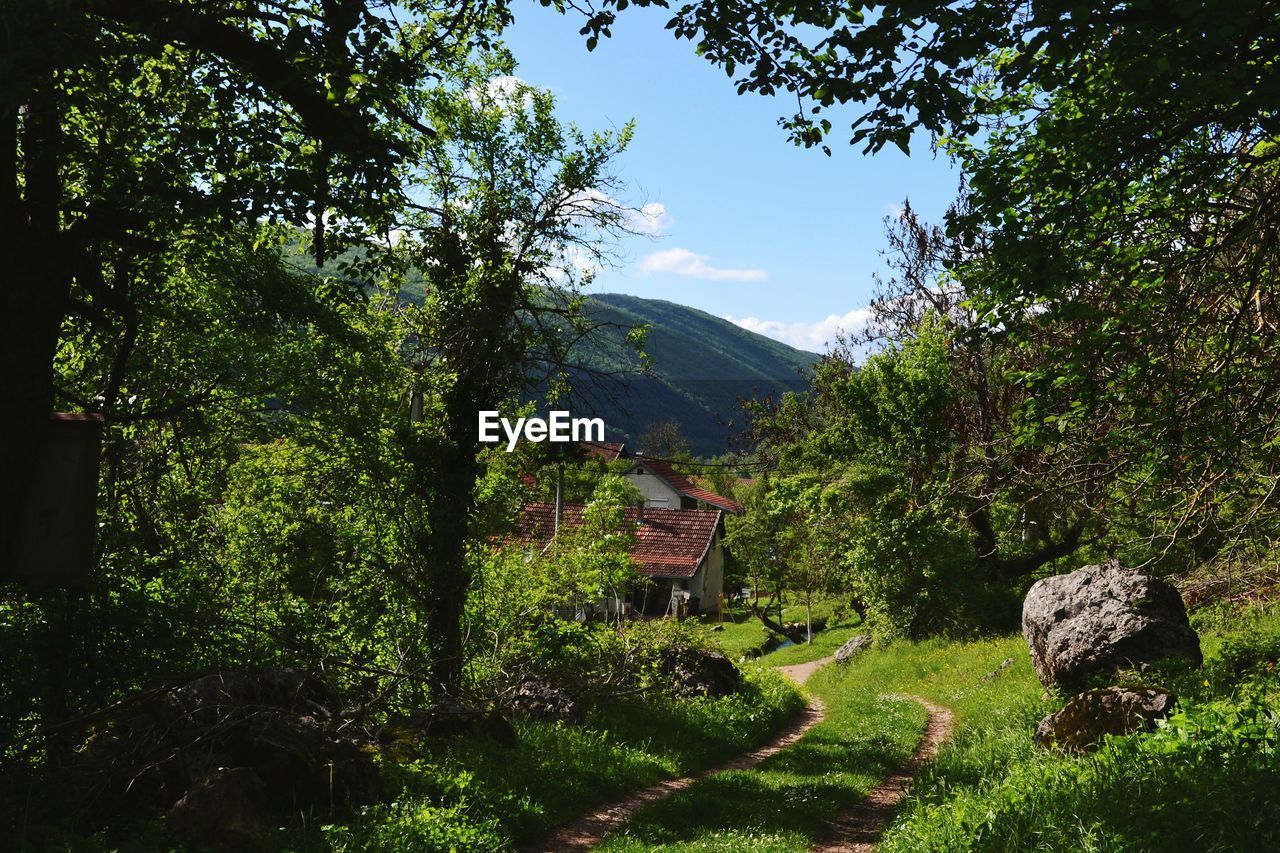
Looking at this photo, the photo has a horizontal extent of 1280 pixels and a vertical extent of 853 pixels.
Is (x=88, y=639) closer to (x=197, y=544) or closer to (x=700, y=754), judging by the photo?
(x=197, y=544)

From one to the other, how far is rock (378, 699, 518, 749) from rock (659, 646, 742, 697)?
21.0 ft

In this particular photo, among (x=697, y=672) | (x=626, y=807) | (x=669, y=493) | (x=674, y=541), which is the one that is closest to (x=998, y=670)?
(x=697, y=672)

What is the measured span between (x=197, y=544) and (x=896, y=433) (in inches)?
836

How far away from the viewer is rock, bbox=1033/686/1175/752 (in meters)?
9.68

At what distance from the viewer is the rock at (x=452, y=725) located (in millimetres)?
12156

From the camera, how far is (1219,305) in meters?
10.2

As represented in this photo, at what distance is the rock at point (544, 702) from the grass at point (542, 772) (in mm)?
354

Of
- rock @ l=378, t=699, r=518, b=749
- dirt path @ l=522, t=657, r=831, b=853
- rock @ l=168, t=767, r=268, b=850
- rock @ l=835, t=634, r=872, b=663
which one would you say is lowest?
rock @ l=835, t=634, r=872, b=663

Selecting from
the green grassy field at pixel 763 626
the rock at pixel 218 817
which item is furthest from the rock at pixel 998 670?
the green grassy field at pixel 763 626

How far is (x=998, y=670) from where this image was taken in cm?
2025

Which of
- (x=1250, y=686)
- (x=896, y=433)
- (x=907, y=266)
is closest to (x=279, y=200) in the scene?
(x=1250, y=686)

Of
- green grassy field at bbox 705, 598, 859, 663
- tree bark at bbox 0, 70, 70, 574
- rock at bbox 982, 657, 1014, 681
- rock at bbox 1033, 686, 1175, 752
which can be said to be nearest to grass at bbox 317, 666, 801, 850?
tree bark at bbox 0, 70, 70, 574

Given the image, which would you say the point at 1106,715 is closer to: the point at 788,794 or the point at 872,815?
the point at 872,815

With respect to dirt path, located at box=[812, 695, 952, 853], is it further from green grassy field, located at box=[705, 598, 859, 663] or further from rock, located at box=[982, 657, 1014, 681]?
green grassy field, located at box=[705, 598, 859, 663]
